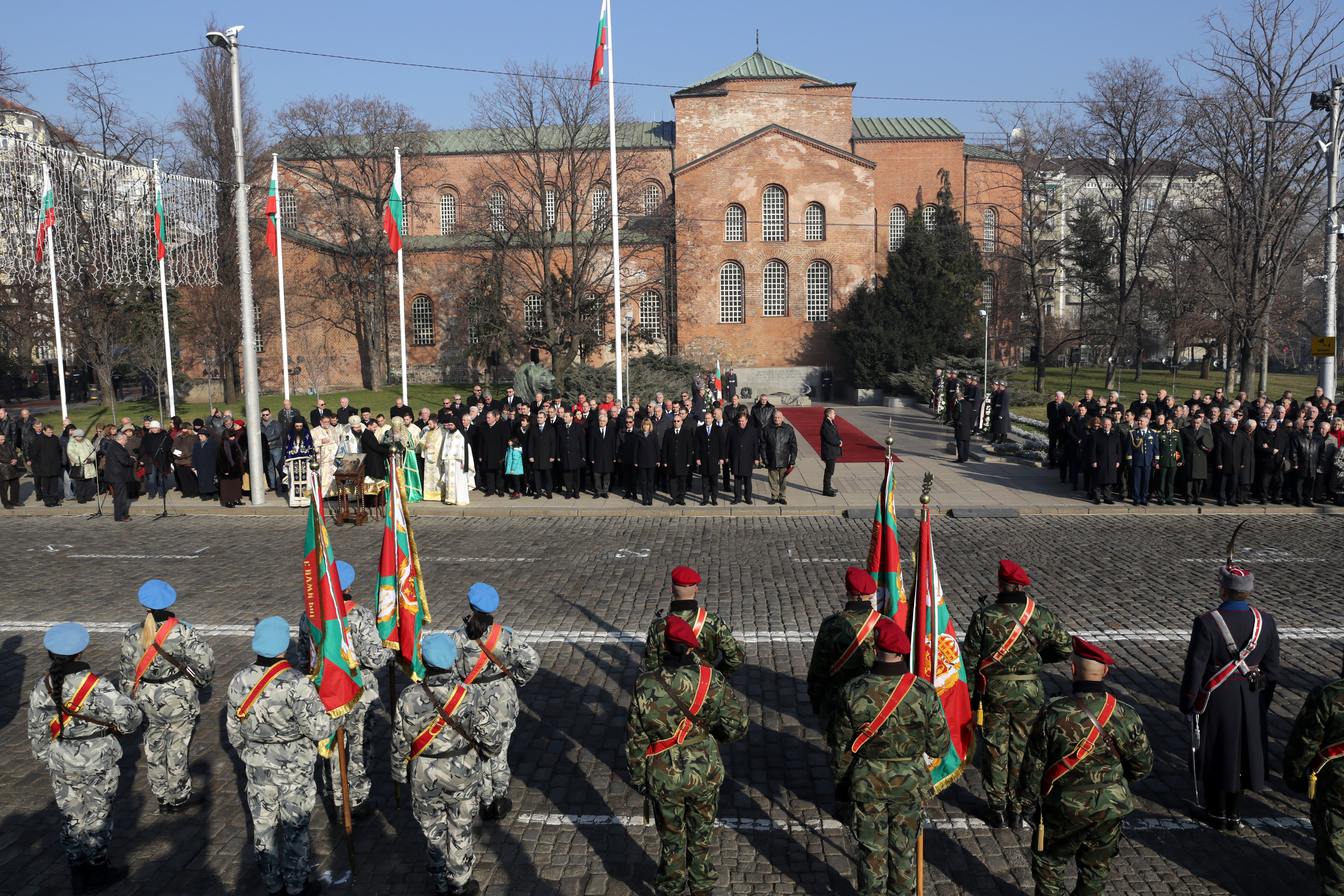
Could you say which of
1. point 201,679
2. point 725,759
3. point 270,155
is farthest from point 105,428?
point 270,155

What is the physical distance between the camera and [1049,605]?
10797 mm

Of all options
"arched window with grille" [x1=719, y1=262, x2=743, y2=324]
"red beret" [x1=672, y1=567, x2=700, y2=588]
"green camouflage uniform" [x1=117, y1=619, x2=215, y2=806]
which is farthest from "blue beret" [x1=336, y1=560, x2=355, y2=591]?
"arched window with grille" [x1=719, y1=262, x2=743, y2=324]

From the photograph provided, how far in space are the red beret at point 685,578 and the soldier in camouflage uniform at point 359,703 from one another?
7.81 feet

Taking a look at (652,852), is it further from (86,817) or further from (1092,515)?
(1092,515)

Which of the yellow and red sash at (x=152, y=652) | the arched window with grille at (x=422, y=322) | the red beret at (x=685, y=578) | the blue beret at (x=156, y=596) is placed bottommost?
the yellow and red sash at (x=152, y=652)

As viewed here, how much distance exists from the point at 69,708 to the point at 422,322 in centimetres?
4993

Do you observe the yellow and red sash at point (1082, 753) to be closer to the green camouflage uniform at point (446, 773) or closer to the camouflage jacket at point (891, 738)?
the camouflage jacket at point (891, 738)

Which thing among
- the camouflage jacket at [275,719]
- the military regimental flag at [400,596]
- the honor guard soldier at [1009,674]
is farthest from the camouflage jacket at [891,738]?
the military regimental flag at [400,596]

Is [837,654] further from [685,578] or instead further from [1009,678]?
[685,578]

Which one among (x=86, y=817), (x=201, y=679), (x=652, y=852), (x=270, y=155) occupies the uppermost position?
(x=270, y=155)

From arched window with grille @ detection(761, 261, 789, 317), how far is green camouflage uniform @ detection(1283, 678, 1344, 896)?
150ft

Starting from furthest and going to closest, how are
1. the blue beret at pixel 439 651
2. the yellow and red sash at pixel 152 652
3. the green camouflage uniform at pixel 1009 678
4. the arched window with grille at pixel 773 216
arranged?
the arched window with grille at pixel 773 216, the yellow and red sash at pixel 152 652, the green camouflage uniform at pixel 1009 678, the blue beret at pixel 439 651

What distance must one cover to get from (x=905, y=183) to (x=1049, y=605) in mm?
50334

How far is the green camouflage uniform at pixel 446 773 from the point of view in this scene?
209 inches
